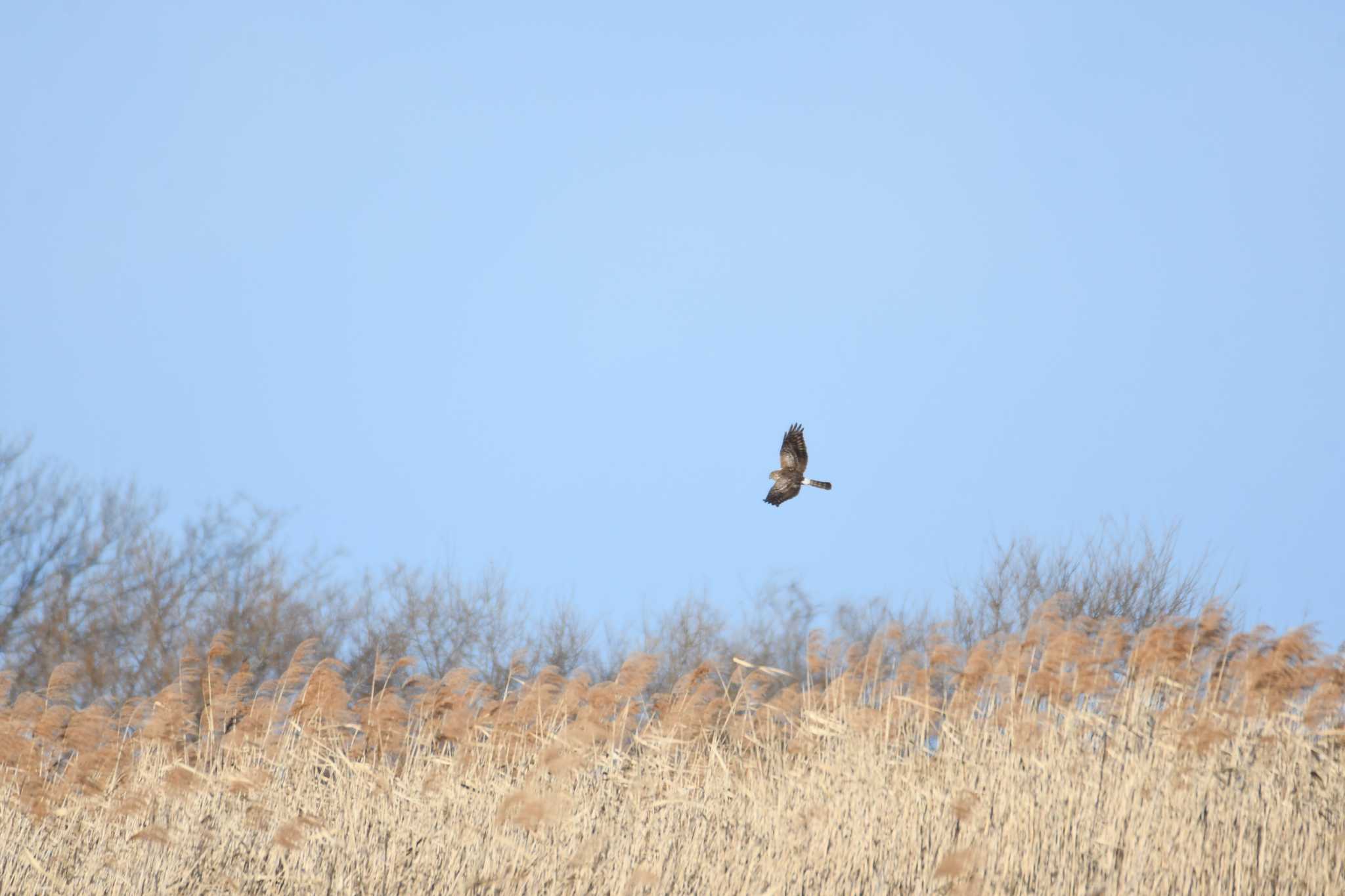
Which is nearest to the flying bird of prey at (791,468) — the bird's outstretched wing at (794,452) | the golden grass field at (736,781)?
the bird's outstretched wing at (794,452)

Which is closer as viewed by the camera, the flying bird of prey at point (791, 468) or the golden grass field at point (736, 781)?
the golden grass field at point (736, 781)

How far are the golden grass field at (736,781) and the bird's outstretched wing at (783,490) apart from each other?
4.24ft

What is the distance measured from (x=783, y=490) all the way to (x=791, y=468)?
0.20 metres

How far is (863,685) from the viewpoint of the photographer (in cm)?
953

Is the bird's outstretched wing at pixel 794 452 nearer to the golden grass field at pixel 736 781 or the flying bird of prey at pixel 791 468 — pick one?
the flying bird of prey at pixel 791 468

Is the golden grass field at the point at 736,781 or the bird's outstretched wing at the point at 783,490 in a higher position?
the bird's outstretched wing at the point at 783,490

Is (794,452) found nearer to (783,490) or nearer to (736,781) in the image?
(783,490)

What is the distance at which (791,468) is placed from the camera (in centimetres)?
1068

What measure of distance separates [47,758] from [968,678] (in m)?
6.42

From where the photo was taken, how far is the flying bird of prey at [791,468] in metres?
10.6

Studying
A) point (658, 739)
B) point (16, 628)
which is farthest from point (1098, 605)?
→ point (16, 628)

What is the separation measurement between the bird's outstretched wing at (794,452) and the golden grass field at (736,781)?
1519mm

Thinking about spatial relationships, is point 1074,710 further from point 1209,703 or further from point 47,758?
point 47,758

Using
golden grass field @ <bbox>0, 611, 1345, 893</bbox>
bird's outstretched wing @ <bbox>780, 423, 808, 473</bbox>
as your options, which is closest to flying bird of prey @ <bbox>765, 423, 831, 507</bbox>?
bird's outstretched wing @ <bbox>780, 423, 808, 473</bbox>
